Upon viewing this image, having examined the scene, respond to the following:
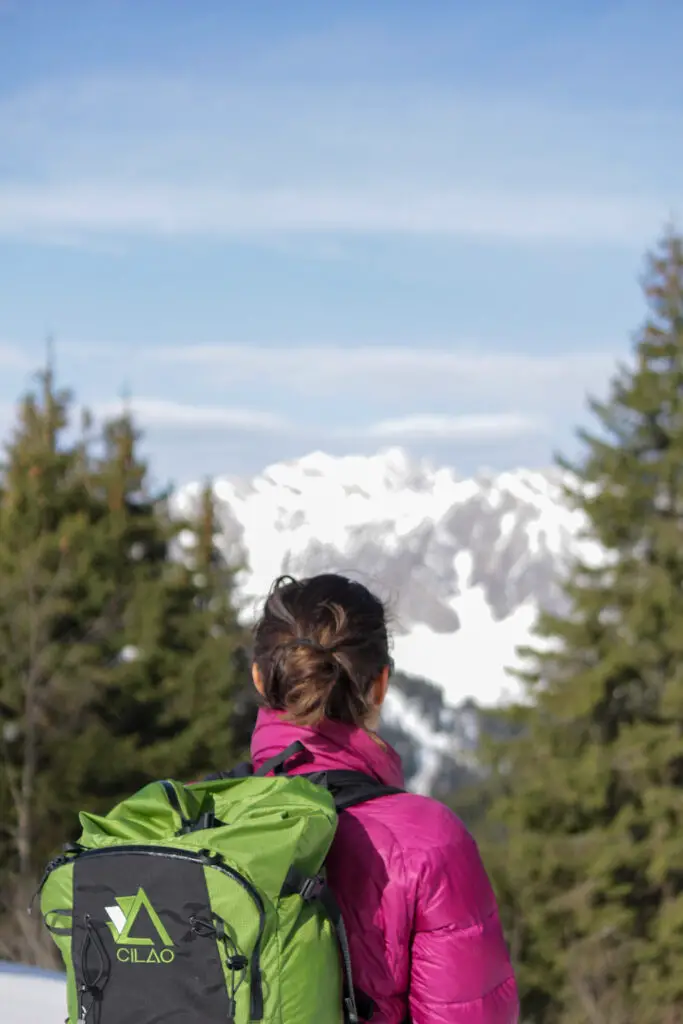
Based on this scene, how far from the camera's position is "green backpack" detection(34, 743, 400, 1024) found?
1.61 metres

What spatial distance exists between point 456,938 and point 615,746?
17586 mm

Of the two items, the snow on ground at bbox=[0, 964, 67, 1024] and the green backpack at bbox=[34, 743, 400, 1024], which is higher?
the green backpack at bbox=[34, 743, 400, 1024]

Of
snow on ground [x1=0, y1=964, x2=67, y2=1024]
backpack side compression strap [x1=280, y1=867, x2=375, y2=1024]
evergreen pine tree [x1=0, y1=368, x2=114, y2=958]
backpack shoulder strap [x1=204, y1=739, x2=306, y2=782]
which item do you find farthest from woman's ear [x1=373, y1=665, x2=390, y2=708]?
evergreen pine tree [x1=0, y1=368, x2=114, y2=958]

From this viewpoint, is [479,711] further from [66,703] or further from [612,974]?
[66,703]

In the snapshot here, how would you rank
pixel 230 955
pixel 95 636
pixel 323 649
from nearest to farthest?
pixel 230 955 < pixel 323 649 < pixel 95 636

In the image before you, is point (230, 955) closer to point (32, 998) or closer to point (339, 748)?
point (339, 748)

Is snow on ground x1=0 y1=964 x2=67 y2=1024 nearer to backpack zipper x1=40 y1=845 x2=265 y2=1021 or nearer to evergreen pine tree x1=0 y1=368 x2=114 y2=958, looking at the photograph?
backpack zipper x1=40 y1=845 x2=265 y2=1021

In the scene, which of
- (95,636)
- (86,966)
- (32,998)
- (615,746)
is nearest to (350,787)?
(86,966)

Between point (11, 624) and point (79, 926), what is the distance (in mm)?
18327

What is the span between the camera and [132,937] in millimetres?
1646

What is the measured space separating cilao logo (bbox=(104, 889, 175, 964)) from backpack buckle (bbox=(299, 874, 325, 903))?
0.62 ft

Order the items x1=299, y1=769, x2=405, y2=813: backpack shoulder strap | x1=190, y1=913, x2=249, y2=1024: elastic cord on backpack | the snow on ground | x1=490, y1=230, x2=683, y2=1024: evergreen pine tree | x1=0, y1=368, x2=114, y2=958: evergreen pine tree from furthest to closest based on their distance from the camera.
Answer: x1=0, y1=368, x2=114, y2=958: evergreen pine tree, x1=490, y1=230, x2=683, y2=1024: evergreen pine tree, the snow on ground, x1=299, y1=769, x2=405, y2=813: backpack shoulder strap, x1=190, y1=913, x2=249, y2=1024: elastic cord on backpack

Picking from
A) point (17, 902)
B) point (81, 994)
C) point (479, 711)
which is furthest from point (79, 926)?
point (479, 711)

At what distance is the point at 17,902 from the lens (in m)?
13.6
